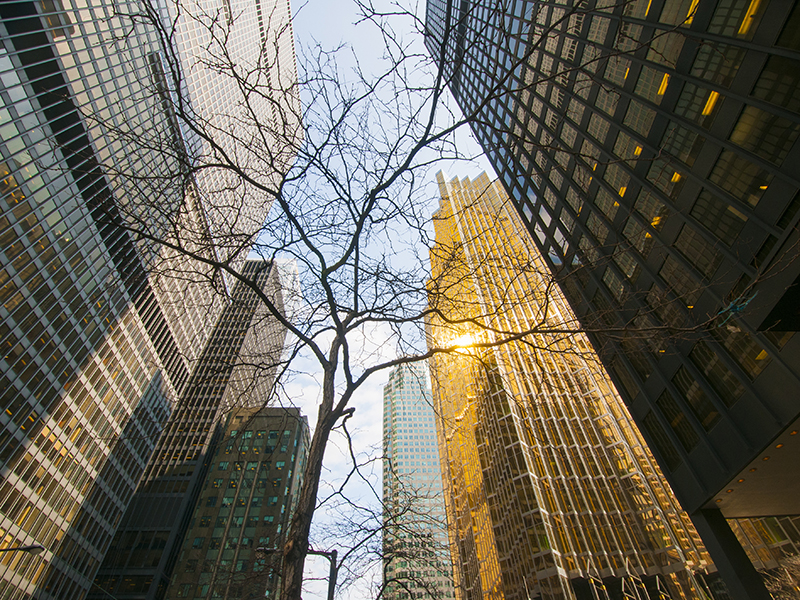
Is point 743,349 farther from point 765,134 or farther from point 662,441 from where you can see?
point 765,134

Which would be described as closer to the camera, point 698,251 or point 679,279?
point 679,279

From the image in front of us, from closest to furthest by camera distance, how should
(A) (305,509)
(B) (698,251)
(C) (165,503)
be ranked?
(A) (305,509) → (B) (698,251) → (C) (165,503)

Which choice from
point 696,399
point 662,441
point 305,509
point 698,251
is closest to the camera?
point 305,509

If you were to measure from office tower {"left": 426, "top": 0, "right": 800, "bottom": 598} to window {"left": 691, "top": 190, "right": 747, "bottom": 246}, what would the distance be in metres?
0.04

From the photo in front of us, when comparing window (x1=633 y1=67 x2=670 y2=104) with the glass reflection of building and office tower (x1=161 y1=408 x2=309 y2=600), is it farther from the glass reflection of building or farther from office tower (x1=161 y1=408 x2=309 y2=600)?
office tower (x1=161 y1=408 x2=309 y2=600)

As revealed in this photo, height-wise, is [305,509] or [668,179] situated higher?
[668,179]

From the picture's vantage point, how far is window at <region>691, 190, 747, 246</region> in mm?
11898

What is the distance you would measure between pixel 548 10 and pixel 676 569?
44984mm

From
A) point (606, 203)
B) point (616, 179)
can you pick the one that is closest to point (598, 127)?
point (616, 179)

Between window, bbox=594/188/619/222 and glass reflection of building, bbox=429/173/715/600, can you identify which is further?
glass reflection of building, bbox=429/173/715/600

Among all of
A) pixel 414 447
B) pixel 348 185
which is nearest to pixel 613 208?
pixel 348 185

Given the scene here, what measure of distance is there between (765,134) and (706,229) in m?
3.09

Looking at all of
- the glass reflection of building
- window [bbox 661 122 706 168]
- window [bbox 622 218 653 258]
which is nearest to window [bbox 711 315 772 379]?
window [bbox 622 218 653 258]

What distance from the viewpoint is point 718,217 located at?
12484 mm
